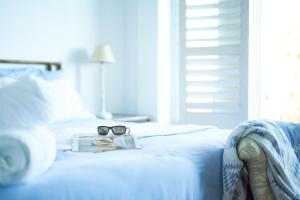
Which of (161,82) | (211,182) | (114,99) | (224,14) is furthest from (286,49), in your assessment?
(211,182)

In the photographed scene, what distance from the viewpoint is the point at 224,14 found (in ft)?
11.6

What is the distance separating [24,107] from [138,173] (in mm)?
410

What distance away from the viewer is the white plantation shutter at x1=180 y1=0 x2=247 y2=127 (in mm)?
3516

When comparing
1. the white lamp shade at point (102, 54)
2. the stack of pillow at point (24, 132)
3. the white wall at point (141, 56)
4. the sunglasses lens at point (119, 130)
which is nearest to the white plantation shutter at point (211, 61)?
the white wall at point (141, 56)

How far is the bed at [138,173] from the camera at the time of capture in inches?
42.0

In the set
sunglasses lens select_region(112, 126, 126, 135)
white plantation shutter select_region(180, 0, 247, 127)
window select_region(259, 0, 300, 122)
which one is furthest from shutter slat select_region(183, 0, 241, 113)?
sunglasses lens select_region(112, 126, 126, 135)

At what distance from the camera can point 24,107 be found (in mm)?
1071

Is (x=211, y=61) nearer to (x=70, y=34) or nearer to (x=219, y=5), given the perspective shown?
(x=219, y=5)

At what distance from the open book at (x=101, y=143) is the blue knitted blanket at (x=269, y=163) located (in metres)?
0.37

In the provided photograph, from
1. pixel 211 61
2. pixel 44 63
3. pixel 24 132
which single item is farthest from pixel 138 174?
pixel 211 61

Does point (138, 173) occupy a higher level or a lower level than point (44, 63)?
lower

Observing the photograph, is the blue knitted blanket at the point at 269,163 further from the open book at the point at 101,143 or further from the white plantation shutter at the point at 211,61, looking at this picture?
the white plantation shutter at the point at 211,61

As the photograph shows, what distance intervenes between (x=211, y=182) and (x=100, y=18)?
2.60 metres

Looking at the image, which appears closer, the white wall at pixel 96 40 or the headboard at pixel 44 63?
the headboard at pixel 44 63
